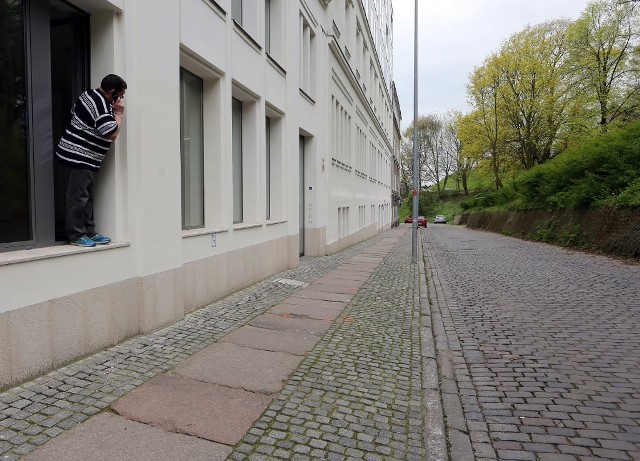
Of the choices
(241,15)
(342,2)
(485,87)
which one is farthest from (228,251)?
(485,87)

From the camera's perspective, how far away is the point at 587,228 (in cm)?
1856

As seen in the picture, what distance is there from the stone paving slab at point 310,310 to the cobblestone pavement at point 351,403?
1.45 feet

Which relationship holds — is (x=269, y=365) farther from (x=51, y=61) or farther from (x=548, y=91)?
(x=548, y=91)

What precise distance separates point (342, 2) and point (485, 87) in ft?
83.8

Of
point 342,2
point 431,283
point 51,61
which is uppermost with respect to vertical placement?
point 342,2

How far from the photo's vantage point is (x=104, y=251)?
491cm

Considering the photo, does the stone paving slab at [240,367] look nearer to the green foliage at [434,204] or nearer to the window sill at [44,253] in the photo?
the window sill at [44,253]

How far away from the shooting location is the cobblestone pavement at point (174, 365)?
338cm

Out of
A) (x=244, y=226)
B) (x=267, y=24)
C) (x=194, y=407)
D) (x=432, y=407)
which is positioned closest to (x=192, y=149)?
(x=244, y=226)

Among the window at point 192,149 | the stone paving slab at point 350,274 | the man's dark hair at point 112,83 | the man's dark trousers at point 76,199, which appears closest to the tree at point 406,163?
the stone paving slab at point 350,274

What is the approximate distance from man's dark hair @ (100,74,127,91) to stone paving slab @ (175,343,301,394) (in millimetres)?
2852

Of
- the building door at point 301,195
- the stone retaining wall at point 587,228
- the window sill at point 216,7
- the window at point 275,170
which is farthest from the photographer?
the stone retaining wall at point 587,228

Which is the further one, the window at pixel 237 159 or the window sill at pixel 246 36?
the window at pixel 237 159

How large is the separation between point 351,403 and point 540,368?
7.18 ft
